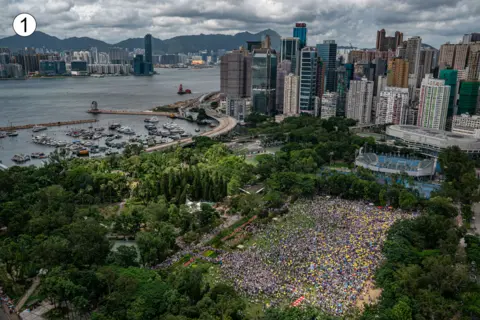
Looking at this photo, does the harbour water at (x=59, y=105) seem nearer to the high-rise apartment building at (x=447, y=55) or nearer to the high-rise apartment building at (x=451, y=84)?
the high-rise apartment building at (x=451, y=84)

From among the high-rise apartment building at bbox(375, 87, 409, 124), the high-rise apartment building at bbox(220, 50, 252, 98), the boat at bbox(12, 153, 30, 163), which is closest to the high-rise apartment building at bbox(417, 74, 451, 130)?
the high-rise apartment building at bbox(375, 87, 409, 124)

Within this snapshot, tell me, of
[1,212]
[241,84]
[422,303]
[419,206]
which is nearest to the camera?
[422,303]

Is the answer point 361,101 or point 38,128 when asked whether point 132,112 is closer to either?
point 38,128

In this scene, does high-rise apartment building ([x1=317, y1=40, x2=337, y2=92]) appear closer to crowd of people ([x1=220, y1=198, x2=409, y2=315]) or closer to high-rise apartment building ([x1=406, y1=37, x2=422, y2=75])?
high-rise apartment building ([x1=406, y1=37, x2=422, y2=75])

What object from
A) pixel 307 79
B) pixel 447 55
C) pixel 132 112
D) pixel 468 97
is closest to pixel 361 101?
pixel 307 79

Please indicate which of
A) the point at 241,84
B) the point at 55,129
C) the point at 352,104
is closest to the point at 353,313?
the point at 352,104

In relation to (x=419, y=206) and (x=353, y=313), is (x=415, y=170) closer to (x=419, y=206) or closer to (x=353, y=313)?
(x=419, y=206)

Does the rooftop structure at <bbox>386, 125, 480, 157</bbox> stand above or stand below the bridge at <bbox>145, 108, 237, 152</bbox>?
above
